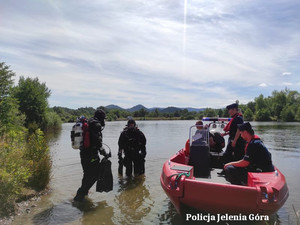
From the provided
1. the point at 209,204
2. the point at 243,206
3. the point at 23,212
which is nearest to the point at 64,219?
the point at 23,212

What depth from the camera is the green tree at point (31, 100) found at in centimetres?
3244

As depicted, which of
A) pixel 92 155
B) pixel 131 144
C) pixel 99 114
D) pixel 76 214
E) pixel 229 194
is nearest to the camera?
pixel 229 194

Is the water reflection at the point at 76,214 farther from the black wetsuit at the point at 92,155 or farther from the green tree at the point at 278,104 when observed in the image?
the green tree at the point at 278,104

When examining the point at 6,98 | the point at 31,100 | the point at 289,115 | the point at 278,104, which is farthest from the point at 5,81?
the point at 278,104

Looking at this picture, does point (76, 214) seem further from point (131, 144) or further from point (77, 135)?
point (131, 144)

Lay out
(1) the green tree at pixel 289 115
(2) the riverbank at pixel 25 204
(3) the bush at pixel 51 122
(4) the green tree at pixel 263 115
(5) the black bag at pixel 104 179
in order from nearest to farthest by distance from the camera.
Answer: (2) the riverbank at pixel 25 204 < (5) the black bag at pixel 104 179 < (3) the bush at pixel 51 122 < (1) the green tree at pixel 289 115 < (4) the green tree at pixel 263 115

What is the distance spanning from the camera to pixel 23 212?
15.5 feet

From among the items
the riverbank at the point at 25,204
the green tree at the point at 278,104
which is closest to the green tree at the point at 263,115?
the green tree at the point at 278,104

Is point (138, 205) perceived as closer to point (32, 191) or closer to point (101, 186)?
point (101, 186)

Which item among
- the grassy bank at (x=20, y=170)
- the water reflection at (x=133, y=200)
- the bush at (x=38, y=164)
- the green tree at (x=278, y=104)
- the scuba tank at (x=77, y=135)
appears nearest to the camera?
the grassy bank at (x=20, y=170)

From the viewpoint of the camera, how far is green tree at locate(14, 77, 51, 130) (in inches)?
1277

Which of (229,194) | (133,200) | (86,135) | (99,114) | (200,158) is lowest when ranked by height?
(133,200)

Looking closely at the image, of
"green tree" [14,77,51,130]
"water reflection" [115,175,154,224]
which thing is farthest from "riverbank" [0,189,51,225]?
"green tree" [14,77,51,130]

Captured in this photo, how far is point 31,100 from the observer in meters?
33.0
